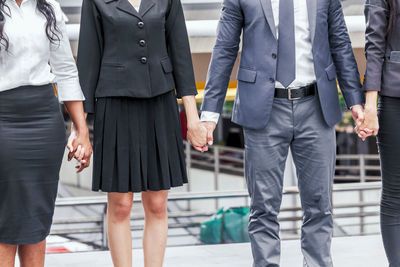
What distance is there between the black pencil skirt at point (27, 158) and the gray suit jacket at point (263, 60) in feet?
2.47

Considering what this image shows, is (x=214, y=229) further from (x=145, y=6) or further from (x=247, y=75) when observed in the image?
(x=145, y=6)

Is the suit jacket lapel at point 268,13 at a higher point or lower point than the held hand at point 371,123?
higher

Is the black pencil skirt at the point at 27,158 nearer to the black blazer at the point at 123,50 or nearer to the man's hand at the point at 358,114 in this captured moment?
the black blazer at the point at 123,50

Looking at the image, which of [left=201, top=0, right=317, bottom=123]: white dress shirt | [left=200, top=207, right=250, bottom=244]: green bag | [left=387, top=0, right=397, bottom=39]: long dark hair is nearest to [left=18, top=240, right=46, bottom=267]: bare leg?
[left=201, top=0, right=317, bottom=123]: white dress shirt

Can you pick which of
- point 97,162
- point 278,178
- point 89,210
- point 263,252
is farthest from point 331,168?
point 89,210

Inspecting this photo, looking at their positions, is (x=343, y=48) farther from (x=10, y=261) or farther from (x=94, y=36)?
(x=10, y=261)

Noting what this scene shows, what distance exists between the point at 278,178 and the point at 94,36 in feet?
3.06

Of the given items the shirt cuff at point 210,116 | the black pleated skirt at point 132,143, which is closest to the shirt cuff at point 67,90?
the black pleated skirt at point 132,143

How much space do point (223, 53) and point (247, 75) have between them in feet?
0.47

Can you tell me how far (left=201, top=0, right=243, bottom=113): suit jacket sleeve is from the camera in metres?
2.65

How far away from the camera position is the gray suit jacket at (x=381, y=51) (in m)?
2.54

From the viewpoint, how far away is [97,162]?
2.50 m

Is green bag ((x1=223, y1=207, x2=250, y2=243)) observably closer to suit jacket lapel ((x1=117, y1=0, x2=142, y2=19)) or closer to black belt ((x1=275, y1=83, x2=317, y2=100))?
black belt ((x1=275, y1=83, x2=317, y2=100))

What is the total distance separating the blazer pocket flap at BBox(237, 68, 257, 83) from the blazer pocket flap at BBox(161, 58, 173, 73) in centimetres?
31
